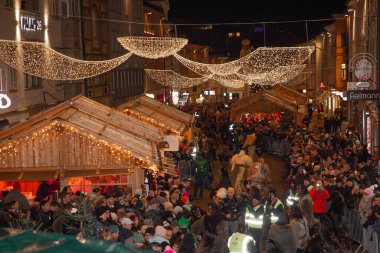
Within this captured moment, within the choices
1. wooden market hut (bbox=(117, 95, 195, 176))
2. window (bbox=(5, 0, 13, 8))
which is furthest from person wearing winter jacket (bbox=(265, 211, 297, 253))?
window (bbox=(5, 0, 13, 8))

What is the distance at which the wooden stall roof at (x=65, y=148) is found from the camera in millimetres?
16234

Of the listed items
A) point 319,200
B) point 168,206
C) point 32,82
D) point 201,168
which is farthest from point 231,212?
point 32,82

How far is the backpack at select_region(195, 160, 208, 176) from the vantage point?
22.8 meters

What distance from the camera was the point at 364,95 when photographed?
74.3 ft

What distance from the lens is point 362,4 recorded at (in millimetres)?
37000

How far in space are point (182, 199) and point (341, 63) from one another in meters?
35.2

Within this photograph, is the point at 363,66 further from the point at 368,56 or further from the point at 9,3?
the point at 9,3

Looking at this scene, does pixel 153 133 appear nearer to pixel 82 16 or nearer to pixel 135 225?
pixel 135 225

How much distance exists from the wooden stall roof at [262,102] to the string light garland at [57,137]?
91.5 ft

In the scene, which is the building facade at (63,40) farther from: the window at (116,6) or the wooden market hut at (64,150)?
the wooden market hut at (64,150)

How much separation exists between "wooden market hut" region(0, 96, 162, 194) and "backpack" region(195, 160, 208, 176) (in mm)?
6015

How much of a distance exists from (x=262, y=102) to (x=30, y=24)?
67.9 ft

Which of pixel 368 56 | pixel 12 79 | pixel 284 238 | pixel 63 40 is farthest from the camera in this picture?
pixel 63 40

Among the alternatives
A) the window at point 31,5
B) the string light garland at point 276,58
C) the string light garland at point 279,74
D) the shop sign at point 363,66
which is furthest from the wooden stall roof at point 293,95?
Result: the window at point 31,5
